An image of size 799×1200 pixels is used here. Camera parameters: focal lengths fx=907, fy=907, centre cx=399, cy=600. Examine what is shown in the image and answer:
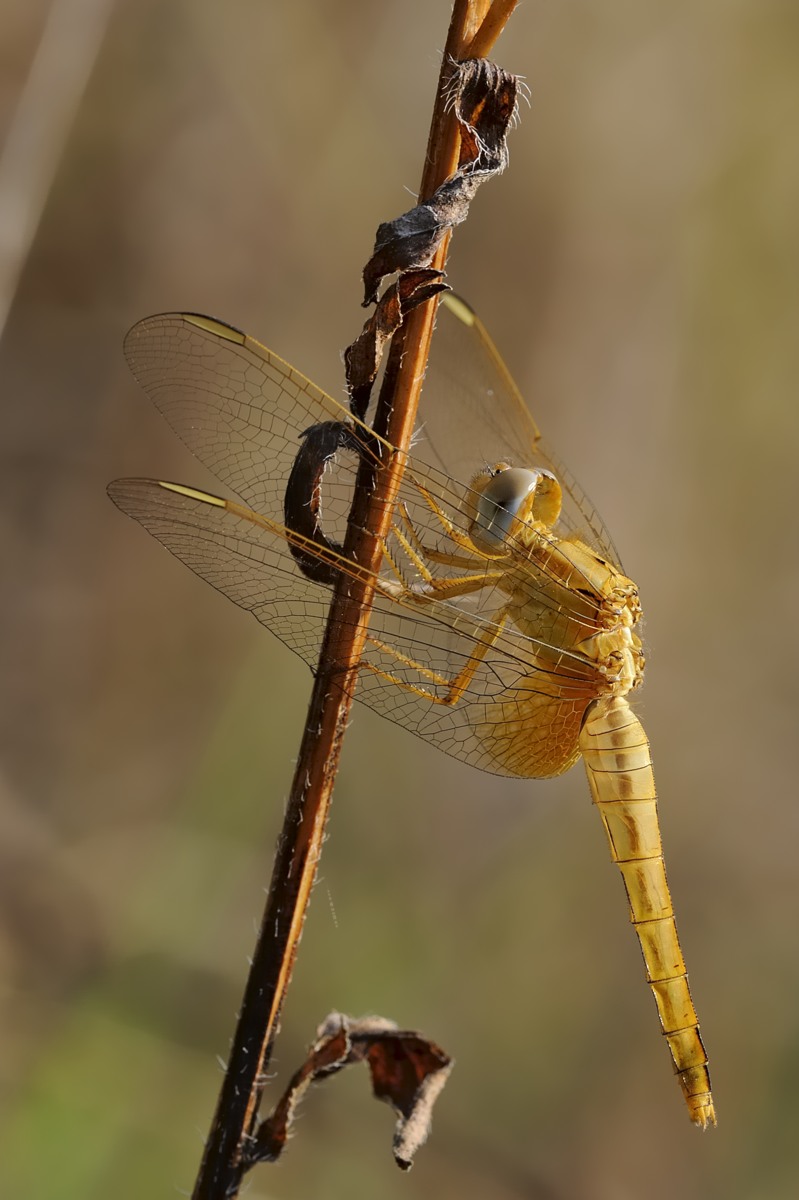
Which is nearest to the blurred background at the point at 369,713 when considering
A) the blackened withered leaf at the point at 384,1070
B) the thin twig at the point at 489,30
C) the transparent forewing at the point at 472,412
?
the transparent forewing at the point at 472,412

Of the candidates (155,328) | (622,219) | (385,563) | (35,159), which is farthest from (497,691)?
(622,219)

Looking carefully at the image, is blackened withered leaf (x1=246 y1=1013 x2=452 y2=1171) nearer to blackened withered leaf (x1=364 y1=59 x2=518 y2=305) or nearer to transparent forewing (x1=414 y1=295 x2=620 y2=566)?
blackened withered leaf (x1=364 y1=59 x2=518 y2=305)

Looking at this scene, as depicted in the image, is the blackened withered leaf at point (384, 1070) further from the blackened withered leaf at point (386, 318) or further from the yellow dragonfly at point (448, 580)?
the blackened withered leaf at point (386, 318)

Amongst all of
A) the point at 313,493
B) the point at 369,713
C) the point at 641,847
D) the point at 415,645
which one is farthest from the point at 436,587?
the point at 369,713

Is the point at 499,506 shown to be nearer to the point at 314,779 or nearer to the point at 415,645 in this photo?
the point at 415,645

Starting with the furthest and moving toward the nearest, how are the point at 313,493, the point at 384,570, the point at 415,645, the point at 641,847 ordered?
the point at 641,847, the point at 415,645, the point at 384,570, the point at 313,493
